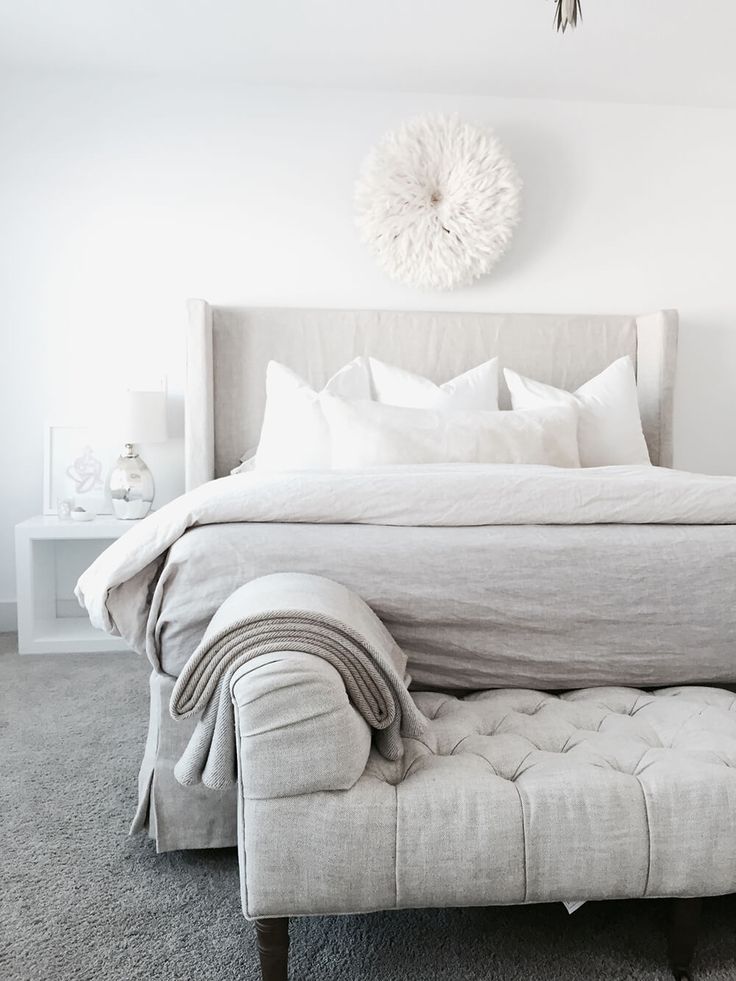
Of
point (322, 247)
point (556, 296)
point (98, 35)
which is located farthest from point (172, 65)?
point (556, 296)

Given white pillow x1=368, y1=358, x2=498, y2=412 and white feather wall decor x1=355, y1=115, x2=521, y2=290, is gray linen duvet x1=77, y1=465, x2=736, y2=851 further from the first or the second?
white feather wall decor x1=355, y1=115, x2=521, y2=290

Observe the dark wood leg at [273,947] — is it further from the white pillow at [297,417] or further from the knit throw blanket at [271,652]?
the white pillow at [297,417]

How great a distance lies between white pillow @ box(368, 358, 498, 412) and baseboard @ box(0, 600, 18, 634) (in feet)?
5.85

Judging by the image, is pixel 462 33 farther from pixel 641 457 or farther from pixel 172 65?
pixel 641 457

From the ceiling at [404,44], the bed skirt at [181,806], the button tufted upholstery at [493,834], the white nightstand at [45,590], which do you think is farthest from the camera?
the white nightstand at [45,590]

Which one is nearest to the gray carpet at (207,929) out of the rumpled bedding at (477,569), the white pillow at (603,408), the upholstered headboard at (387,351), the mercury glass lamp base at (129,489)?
the rumpled bedding at (477,569)

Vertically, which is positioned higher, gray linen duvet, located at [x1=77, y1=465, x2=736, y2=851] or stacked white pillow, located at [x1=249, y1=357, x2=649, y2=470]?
stacked white pillow, located at [x1=249, y1=357, x2=649, y2=470]

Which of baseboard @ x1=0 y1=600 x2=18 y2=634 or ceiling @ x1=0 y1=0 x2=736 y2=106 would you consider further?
baseboard @ x1=0 y1=600 x2=18 y2=634

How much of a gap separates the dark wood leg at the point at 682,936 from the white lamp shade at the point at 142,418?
2.59m

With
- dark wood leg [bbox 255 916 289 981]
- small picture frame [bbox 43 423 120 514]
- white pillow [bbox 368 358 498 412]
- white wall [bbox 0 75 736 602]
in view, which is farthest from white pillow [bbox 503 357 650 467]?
dark wood leg [bbox 255 916 289 981]

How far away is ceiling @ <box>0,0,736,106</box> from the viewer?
300 centimetres

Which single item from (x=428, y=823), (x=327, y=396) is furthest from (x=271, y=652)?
(x=327, y=396)

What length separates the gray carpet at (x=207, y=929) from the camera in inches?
54.1

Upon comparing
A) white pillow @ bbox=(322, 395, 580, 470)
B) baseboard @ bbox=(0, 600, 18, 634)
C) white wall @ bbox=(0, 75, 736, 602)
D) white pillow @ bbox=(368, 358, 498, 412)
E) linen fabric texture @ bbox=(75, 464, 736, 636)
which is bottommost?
baseboard @ bbox=(0, 600, 18, 634)
